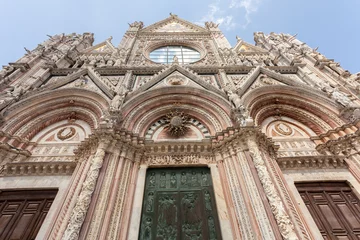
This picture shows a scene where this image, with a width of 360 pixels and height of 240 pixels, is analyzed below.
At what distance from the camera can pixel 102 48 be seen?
1659 centimetres

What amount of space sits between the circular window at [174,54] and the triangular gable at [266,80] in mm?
5055

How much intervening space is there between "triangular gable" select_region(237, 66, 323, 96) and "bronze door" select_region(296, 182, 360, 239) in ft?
14.7

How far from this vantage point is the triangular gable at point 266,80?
10039mm

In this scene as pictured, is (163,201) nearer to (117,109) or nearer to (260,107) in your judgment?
(117,109)

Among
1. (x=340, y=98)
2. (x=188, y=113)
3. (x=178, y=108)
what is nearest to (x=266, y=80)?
(x=340, y=98)

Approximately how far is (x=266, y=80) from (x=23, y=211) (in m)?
10.6

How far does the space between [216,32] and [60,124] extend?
14090 millimetres

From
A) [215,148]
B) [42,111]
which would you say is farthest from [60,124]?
[215,148]

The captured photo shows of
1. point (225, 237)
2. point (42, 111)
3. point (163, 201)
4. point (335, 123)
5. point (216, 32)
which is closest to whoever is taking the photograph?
point (225, 237)

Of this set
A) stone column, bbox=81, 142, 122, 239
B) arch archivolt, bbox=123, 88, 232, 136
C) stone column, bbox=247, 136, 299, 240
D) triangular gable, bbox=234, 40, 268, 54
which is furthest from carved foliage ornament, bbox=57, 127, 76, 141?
triangular gable, bbox=234, 40, 268, 54

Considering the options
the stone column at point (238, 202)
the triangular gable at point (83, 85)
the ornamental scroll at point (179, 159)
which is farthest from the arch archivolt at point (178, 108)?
the stone column at point (238, 202)

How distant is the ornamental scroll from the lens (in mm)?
7352

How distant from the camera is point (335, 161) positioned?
7.37 m

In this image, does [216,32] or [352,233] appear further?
[216,32]
